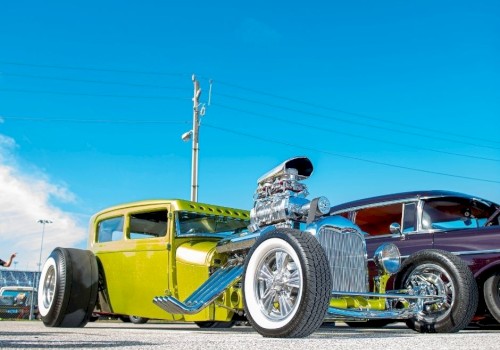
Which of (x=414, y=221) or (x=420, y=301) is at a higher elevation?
(x=414, y=221)

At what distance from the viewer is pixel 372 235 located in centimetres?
814

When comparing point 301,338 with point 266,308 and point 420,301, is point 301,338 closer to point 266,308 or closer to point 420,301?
point 266,308

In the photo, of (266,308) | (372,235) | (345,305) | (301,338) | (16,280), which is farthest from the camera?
(16,280)

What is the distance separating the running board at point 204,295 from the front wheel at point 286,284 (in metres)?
0.51

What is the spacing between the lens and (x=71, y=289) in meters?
6.91

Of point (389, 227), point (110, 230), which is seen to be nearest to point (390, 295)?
point (389, 227)

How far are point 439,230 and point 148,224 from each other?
11.3 feet

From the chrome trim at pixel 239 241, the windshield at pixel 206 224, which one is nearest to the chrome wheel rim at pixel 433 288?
the chrome trim at pixel 239 241

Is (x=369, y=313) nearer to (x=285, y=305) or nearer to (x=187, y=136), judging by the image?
(x=285, y=305)

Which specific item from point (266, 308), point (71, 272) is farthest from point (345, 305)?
point (71, 272)

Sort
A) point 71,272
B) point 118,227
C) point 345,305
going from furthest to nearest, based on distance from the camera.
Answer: point 118,227 → point 71,272 → point 345,305

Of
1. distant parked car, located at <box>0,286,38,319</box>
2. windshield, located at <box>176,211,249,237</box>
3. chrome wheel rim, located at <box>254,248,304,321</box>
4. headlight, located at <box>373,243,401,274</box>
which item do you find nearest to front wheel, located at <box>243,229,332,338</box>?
chrome wheel rim, located at <box>254,248,304,321</box>

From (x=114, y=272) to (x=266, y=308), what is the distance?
2.80 meters

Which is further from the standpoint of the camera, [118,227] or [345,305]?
[118,227]
